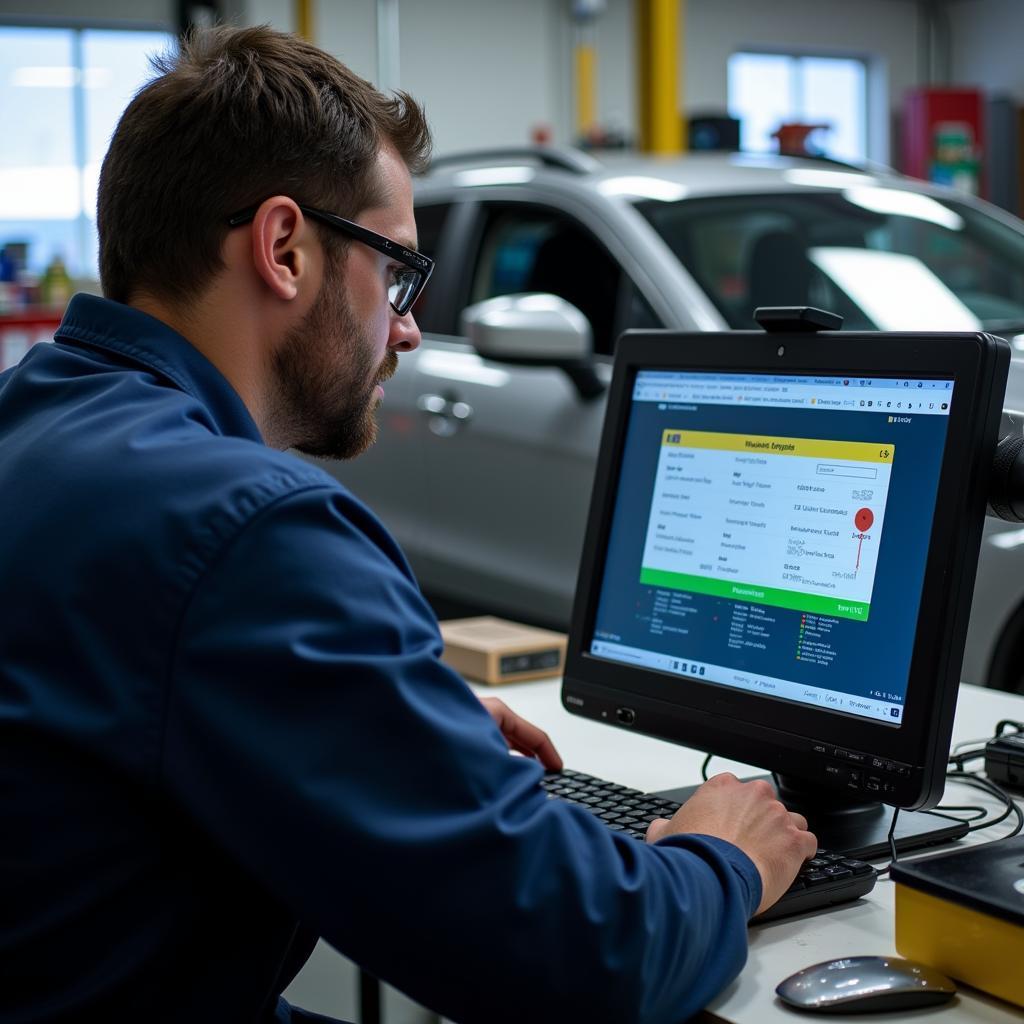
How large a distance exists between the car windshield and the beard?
201cm

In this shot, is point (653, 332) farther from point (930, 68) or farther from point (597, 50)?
point (930, 68)

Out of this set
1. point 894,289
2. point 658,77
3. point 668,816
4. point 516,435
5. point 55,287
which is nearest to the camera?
point 668,816

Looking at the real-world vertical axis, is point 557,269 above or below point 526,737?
above

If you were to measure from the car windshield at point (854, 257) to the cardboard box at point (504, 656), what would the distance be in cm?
129

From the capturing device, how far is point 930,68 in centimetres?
1243

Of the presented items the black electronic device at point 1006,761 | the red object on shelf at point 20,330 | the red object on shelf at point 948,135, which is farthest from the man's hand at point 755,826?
the red object on shelf at point 948,135

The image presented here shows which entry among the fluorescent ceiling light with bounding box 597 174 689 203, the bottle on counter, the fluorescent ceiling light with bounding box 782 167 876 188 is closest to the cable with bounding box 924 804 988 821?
the fluorescent ceiling light with bounding box 597 174 689 203

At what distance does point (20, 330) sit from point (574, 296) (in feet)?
A: 10.4

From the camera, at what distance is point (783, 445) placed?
138 centimetres

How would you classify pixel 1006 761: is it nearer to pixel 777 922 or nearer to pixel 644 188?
pixel 777 922

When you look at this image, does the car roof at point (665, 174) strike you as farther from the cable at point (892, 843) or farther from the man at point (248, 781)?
the man at point (248, 781)

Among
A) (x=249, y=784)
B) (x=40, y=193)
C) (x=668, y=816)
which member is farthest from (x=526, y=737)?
(x=40, y=193)

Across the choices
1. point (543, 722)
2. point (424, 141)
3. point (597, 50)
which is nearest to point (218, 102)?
point (424, 141)

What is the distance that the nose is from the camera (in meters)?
1.36
